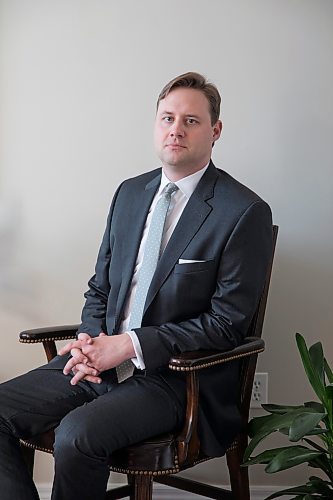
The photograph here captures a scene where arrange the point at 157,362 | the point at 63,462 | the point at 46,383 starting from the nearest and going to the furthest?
the point at 63,462 < the point at 157,362 < the point at 46,383

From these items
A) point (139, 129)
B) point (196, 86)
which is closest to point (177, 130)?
point (196, 86)

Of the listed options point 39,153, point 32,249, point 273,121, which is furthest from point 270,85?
point 32,249

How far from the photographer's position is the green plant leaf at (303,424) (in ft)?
6.91

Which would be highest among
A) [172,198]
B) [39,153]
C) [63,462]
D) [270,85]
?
[270,85]

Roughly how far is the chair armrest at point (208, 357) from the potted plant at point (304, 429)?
16 cm

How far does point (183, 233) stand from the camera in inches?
91.2

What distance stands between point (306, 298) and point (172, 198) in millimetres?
729

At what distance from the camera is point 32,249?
2873 mm

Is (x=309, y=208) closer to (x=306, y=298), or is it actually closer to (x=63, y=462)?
(x=306, y=298)

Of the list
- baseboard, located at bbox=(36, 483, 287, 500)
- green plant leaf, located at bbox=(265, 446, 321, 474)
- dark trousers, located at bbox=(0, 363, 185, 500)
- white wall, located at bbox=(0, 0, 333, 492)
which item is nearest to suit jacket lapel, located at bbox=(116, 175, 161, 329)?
dark trousers, located at bbox=(0, 363, 185, 500)

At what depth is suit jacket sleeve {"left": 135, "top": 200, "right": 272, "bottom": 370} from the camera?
220 centimetres

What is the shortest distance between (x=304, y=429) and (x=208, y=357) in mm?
319

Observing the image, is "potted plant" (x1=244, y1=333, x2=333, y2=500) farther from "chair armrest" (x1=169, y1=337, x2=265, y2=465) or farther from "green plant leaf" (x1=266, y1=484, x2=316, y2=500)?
"chair armrest" (x1=169, y1=337, x2=265, y2=465)

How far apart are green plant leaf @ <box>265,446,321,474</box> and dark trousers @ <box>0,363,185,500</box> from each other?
290 mm
